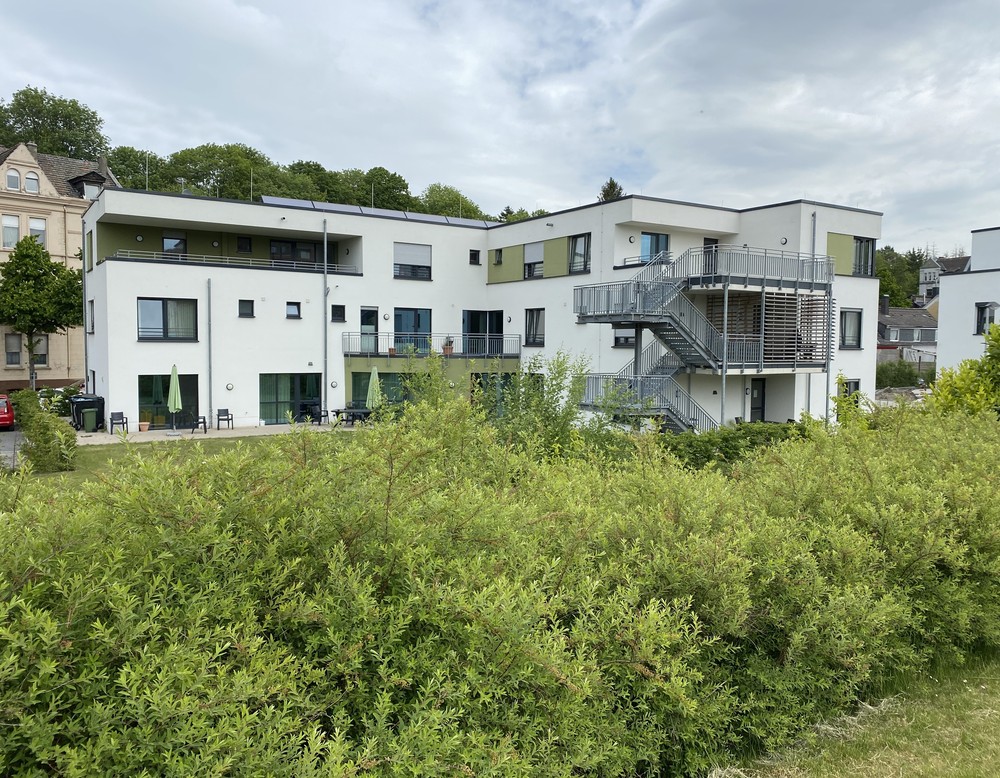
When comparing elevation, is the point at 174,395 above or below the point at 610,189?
below

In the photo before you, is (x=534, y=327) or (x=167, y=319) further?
(x=534, y=327)

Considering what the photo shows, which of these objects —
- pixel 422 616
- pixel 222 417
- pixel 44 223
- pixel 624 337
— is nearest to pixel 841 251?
pixel 624 337

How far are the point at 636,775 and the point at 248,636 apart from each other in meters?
2.37

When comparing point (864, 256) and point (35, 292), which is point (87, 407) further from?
point (864, 256)

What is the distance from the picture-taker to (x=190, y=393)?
24.9m

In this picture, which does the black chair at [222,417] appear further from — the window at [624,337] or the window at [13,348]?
the window at [13,348]

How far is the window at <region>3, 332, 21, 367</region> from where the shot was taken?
4003cm

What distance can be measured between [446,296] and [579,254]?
675 cm

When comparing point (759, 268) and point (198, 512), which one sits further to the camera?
point (759, 268)

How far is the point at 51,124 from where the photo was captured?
5731cm

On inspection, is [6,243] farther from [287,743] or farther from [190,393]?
[287,743]

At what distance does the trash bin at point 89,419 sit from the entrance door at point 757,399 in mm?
23378

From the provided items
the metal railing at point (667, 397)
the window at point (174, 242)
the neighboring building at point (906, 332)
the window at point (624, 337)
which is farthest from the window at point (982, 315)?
the window at point (174, 242)

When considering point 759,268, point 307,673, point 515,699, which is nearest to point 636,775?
point 515,699
